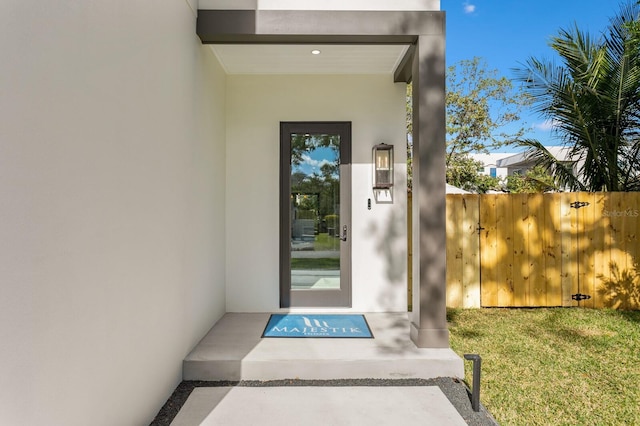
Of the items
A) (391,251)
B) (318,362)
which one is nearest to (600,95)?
(391,251)

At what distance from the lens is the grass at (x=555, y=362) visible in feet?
8.32

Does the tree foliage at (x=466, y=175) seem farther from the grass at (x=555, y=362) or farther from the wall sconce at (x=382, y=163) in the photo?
the wall sconce at (x=382, y=163)

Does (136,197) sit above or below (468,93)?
below

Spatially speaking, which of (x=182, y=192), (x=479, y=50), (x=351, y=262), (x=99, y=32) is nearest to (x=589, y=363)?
(x=351, y=262)

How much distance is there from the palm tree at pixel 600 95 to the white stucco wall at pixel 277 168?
2952mm

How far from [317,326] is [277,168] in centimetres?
193

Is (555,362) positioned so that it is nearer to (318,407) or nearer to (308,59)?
(318,407)

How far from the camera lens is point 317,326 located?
3854 mm

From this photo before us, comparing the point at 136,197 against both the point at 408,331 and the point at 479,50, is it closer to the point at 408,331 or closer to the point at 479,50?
the point at 408,331

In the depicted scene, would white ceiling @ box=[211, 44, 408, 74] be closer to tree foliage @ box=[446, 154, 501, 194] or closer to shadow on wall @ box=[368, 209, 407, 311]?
shadow on wall @ box=[368, 209, 407, 311]

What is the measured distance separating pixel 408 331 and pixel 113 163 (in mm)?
3076

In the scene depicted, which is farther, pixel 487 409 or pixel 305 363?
pixel 305 363

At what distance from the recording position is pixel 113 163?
1968 millimetres

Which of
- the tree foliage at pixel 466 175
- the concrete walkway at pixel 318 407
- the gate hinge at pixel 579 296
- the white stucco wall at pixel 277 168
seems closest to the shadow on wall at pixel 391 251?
the white stucco wall at pixel 277 168
